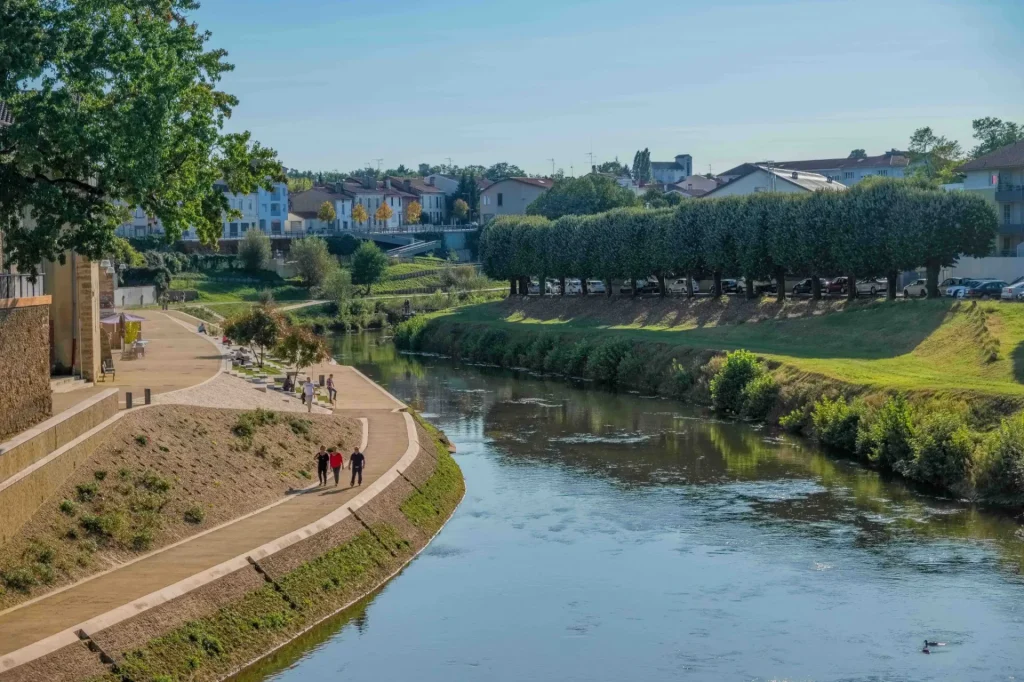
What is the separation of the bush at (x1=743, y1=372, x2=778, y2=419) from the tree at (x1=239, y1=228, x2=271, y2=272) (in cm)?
8730

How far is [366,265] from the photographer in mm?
143875

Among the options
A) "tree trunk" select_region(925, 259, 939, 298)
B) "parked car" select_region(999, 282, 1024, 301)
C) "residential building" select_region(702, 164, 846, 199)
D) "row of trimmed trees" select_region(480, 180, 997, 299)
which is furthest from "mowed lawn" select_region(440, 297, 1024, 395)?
"residential building" select_region(702, 164, 846, 199)

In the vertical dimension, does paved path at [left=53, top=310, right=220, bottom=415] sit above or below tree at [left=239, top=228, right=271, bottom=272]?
below

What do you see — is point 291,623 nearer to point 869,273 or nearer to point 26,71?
point 26,71

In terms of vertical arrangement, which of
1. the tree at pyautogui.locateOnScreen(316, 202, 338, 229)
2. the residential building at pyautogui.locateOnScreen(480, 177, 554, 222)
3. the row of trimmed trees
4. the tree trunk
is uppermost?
the residential building at pyautogui.locateOnScreen(480, 177, 554, 222)

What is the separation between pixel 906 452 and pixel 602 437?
14757 mm

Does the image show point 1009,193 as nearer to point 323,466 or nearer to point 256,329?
point 256,329

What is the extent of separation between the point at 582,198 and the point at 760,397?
96767 mm

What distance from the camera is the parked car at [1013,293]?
257 feet

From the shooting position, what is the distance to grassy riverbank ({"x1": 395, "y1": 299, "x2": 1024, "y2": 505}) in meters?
49.7

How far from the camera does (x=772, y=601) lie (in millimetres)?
34594

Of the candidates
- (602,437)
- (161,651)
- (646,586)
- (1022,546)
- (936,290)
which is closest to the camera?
(161,651)

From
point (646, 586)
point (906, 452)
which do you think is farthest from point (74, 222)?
point (906, 452)

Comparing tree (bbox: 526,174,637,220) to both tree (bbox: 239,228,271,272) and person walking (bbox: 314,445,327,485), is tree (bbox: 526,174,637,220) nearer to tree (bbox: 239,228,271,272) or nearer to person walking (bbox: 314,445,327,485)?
tree (bbox: 239,228,271,272)
